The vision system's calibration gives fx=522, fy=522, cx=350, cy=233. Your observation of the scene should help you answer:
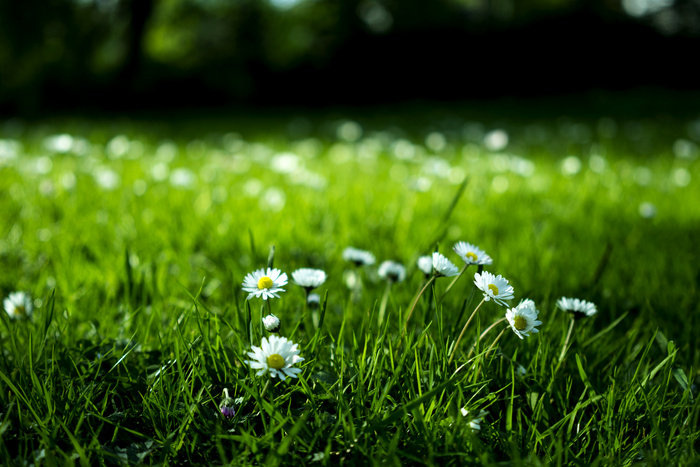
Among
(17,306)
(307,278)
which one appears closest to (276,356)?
(307,278)

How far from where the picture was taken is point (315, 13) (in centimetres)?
1137

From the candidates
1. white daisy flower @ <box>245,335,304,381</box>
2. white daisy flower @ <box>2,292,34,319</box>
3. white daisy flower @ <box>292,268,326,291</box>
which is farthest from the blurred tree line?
white daisy flower @ <box>245,335,304,381</box>

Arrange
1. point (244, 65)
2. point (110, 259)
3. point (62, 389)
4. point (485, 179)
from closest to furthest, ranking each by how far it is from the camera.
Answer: point (62, 389) → point (110, 259) → point (485, 179) → point (244, 65)

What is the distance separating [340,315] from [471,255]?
0.50 m

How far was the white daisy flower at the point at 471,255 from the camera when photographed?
1026 mm

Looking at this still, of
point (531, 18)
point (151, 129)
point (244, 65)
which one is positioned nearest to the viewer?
point (151, 129)

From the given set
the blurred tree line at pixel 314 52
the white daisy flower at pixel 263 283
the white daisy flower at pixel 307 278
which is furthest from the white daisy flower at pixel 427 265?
the blurred tree line at pixel 314 52

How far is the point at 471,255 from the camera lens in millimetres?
1042

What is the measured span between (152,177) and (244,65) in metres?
7.98

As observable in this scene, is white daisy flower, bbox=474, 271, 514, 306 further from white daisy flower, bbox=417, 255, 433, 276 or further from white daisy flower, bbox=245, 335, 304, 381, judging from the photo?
white daisy flower, bbox=245, 335, 304, 381

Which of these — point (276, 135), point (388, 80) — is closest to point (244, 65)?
point (388, 80)

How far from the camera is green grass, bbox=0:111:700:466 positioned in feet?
3.06

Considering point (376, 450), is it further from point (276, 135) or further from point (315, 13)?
point (315, 13)

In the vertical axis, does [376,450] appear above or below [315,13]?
below
